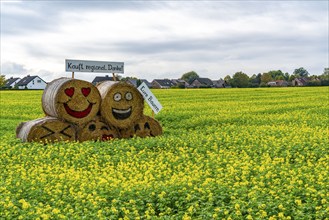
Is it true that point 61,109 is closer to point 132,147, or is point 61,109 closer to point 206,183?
point 132,147

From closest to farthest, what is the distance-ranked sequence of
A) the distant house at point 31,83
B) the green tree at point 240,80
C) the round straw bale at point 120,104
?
the round straw bale at point 120,104, the green tree at point 240,80, the distant house at point 31,83

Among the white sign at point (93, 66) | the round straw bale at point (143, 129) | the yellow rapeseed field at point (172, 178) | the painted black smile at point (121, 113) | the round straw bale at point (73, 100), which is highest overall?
the white sign at point (93, 66)

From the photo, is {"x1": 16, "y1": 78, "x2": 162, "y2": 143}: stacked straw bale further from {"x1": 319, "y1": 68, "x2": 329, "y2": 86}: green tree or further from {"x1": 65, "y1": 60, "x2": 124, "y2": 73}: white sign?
{"x1": 319, "y1": 68, "x2": 329, "y2": 86}: green tree

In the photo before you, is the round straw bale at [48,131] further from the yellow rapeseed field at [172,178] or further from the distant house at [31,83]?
the distant house at [31,83]

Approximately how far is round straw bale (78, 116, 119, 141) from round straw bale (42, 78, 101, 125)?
8.4 inches

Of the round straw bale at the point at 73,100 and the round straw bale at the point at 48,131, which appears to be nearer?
the round straw bale at the point at 48,131

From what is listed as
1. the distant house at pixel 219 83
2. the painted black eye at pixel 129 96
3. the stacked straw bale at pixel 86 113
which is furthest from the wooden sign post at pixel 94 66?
the distant house at pixel 219 83

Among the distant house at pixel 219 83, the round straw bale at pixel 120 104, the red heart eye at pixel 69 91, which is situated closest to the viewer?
the red heart eye at pixel 69 91

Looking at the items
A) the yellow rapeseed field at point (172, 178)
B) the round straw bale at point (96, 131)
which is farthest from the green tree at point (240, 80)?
the round straw bale at point (96, 131)

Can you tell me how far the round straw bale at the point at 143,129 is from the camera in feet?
57.9

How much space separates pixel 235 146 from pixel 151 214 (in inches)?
283

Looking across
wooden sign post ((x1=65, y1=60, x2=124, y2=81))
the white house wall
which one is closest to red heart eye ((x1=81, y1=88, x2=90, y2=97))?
wooden sign post ((x1=65, y1=60, x2=124, y2=81))

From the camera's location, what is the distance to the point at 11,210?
323 inches

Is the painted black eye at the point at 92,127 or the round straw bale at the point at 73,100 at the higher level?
the round straw bale at the point at 73,100
